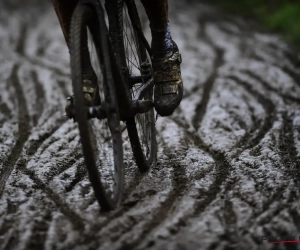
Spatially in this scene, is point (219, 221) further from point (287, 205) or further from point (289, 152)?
point (289, 152)

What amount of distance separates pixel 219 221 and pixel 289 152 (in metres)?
1.50

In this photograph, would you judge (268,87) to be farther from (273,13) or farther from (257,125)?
(273,13)

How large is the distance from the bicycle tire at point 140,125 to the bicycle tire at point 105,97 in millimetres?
419

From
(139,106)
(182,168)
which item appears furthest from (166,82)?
(182,168)

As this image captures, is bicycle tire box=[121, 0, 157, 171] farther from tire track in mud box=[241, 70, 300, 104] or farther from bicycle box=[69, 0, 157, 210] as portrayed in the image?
tire track in mud box=[241, 70, 300, 104]

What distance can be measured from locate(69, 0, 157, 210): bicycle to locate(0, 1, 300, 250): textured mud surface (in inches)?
6.2

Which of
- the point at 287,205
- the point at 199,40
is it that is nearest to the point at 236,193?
the point at 287,205

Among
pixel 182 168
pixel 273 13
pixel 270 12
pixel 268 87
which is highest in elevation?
pixel 270 12

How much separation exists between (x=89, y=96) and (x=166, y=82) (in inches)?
29.7

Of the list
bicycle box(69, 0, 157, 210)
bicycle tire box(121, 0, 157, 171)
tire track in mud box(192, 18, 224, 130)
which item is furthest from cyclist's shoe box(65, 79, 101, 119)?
tire track in mud box(192, 18, 224, 130)

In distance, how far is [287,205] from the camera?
341 cm

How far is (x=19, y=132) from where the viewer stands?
211 inches

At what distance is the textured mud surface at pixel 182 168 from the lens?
3.09 m

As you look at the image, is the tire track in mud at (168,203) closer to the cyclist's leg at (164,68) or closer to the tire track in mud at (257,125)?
the cyclist's leg at (164,68)
